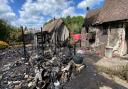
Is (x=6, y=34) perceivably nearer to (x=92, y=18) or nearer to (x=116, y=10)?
(x=92, y=18)

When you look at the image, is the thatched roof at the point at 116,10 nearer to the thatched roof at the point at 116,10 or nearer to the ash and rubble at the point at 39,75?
the thatched roof at the point at 116,10

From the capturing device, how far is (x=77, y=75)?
10625 mm

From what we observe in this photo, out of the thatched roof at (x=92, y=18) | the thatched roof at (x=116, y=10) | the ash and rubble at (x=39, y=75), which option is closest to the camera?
the ash and rubble at (x=39, y=75)

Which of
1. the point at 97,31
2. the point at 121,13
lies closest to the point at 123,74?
the point at 121,13

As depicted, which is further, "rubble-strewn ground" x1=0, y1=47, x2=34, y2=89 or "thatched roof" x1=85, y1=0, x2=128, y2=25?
"thatched roof" x1=85, y1=0, x2=128, y2=25

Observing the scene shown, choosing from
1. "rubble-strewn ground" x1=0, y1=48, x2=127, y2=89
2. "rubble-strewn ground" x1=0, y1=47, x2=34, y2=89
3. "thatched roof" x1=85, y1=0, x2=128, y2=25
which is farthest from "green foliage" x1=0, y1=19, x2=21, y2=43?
"rubble-strewn ground" x1=0, y1=48, x2=127, y2=89

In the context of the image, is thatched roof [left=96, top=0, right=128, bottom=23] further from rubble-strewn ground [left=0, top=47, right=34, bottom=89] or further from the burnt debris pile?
rubble-strewn ground [left=0, top=47, right=34, bottom=89]

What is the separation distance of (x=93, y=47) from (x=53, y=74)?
11.9 meters

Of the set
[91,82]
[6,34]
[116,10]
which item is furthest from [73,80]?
[6,34]

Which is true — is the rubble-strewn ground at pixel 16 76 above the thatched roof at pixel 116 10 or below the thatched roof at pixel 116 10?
below

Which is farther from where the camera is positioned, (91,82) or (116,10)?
(116,10)

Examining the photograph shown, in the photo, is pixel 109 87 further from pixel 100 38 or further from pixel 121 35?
pixel 100 38

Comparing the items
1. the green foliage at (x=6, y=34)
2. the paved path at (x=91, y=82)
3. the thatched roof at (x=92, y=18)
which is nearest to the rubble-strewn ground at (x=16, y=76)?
the paved path at (x=91, y=82)

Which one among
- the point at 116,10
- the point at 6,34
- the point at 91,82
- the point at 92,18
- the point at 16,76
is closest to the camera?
the point at 91,82
